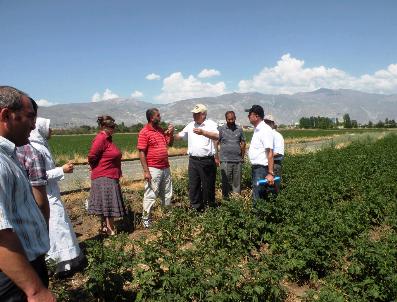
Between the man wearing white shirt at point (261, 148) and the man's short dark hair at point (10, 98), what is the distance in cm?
422

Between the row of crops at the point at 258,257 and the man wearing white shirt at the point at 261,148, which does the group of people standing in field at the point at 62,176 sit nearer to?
the man wearing white shirt at the point at 261,148

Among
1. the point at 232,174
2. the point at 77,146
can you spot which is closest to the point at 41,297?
the point at 232,174

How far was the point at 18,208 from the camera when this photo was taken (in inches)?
75.0

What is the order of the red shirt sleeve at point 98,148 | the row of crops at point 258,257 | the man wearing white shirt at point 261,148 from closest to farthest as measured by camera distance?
the row of crops at point 258,257 < the red shirt sleeve at point 98,148 < the man wearing white shirt at point 261,148

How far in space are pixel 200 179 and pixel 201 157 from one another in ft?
1.37

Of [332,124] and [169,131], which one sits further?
[332,124]

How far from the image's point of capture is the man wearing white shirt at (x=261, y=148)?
5711 mm

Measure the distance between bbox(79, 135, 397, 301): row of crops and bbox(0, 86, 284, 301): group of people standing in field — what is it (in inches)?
23.6

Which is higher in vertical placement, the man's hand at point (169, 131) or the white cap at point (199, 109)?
the white cap at point (199, 109)

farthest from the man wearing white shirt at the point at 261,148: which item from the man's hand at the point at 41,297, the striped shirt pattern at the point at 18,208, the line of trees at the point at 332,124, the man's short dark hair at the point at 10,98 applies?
the line of trees at the point at 332,124

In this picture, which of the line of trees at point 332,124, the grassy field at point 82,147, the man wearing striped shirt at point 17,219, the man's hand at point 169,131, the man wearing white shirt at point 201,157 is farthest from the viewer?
the line of trees at point 332,124

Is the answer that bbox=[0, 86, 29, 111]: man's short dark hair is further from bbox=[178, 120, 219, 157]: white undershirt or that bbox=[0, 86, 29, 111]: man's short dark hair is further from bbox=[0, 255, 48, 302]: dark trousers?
bbox=[178, 120, 219, 157]: white undershirt

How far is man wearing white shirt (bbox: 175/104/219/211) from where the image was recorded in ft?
20.9

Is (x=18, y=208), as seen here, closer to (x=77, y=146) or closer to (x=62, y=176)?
(x=62, y=176)
